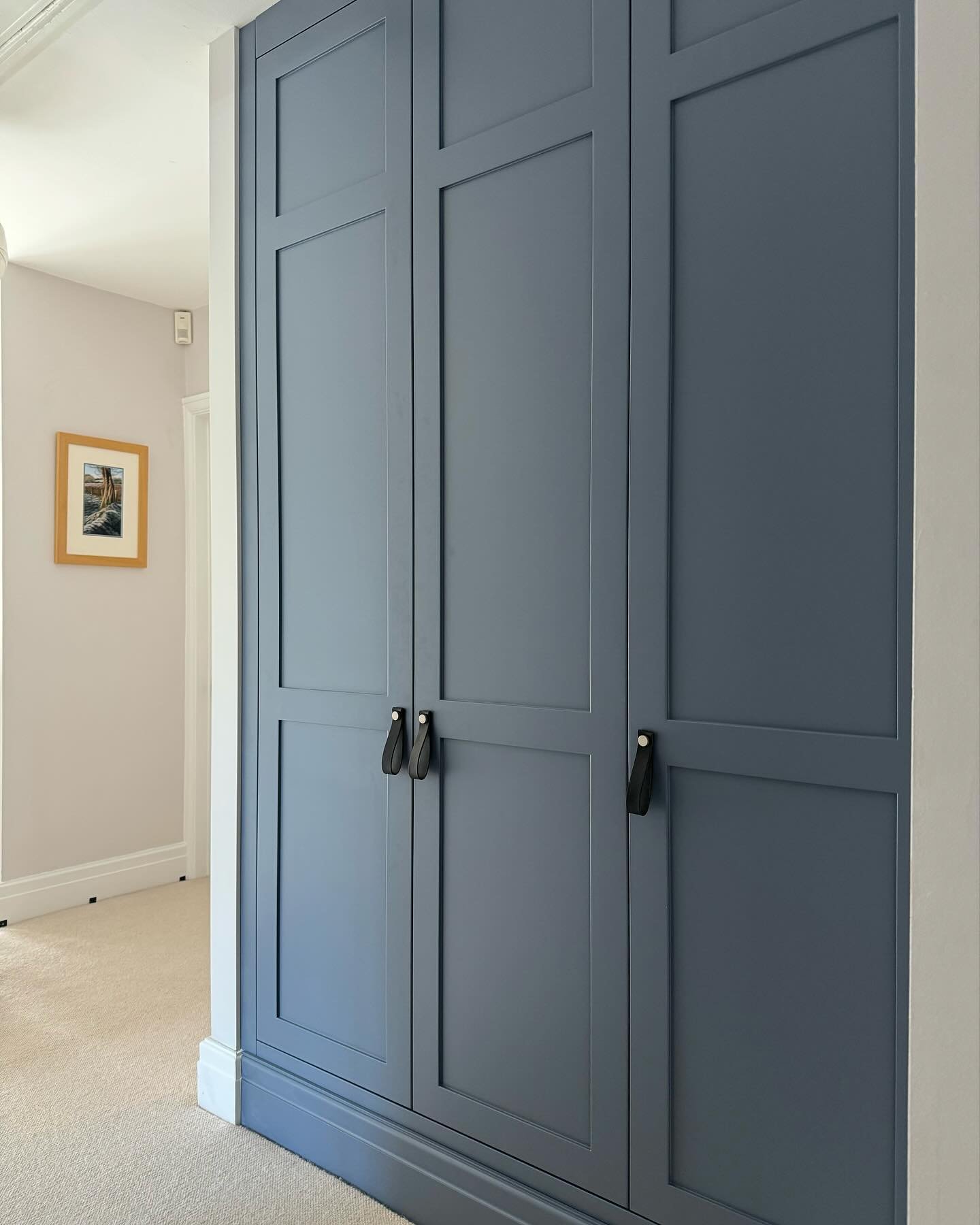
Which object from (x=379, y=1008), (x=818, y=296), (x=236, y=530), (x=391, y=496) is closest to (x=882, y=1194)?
(x=379, y=1008)

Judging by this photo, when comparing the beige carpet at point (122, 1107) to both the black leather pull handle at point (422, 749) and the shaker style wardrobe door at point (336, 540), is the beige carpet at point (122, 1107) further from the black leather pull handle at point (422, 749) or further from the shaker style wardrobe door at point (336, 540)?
the black leather pull handle at point (422, 749)

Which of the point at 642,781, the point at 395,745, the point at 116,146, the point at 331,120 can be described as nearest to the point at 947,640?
the point at 642,781

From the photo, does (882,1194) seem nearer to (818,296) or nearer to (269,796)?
(818,296)

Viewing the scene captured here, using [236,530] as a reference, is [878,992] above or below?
below

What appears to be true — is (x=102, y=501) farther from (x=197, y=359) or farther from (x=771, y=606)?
(x=771, y=606)

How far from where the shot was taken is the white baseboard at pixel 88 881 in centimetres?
373

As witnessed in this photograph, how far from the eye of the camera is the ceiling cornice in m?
2.11

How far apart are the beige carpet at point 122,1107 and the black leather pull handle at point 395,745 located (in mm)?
904

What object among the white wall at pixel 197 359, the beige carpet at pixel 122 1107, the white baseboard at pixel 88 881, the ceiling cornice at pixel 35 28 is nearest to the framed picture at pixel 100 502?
the white wall at pixel 197 359

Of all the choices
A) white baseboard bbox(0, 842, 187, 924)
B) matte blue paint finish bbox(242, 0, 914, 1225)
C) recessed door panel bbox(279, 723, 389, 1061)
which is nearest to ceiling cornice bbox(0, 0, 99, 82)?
matte blue paint finish bbox(242, 0, 914, 1225)

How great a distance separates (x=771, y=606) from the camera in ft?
4.51

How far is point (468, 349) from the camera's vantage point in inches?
69.9

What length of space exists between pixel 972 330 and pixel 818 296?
614 mm

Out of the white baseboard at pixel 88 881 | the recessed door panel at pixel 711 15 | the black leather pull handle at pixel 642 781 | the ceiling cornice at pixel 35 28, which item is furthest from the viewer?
the white baseboard at pixel 88 881
